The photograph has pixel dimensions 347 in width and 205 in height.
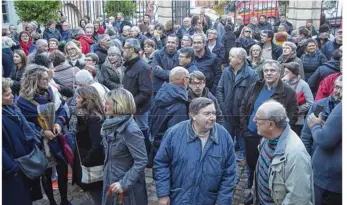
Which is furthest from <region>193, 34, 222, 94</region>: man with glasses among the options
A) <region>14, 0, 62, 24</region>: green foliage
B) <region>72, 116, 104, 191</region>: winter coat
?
<region>14, 0, 62, 24</region>: green foliage

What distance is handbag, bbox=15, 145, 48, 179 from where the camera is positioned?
4.00 m

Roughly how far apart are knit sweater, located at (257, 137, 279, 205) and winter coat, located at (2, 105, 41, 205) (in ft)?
7.51

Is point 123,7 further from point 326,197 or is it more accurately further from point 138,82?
point 326,197

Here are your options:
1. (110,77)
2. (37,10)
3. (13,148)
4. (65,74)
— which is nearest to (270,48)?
(110,77)

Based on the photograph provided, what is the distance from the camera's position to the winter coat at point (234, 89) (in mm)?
5422

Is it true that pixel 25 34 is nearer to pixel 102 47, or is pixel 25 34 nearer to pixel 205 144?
pixel 102 47

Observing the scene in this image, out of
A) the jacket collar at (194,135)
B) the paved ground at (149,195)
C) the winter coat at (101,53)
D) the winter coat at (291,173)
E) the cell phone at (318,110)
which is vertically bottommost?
the paved ground at (149,195)

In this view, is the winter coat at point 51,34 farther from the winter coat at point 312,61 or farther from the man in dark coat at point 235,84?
the man in dark coat at point 235,84

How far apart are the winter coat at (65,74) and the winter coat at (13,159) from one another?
7.27 ft

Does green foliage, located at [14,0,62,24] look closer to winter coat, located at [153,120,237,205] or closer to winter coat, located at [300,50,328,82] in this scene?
winter coat, located at [300,50,328,82]

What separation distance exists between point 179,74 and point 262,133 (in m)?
1.76

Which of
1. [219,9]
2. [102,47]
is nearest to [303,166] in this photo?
[102,47]

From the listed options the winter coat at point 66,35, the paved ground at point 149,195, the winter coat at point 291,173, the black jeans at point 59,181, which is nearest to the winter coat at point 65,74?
the paved ground at point 149,195

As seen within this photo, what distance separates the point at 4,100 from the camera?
3.89 meters
